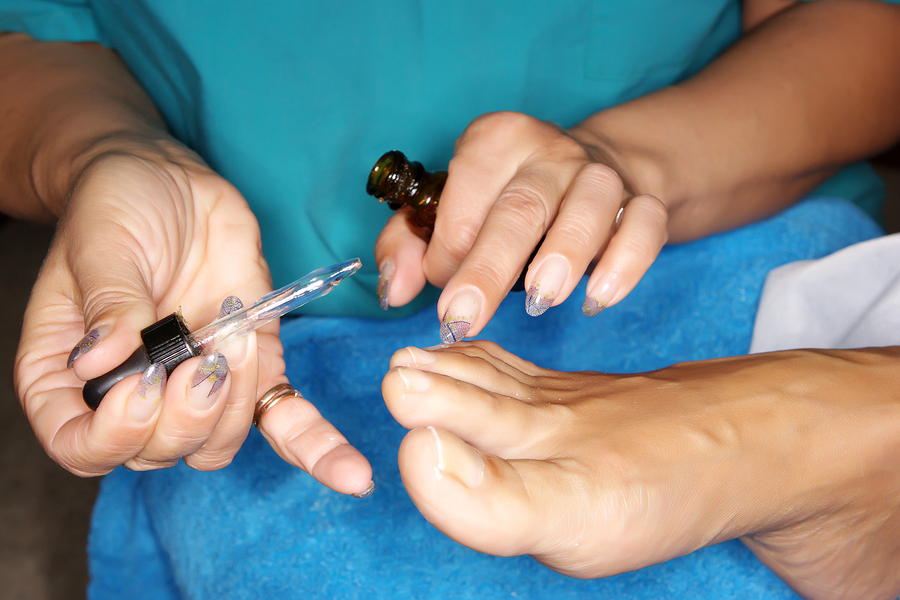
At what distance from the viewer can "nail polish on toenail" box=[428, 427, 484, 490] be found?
1.40 ft

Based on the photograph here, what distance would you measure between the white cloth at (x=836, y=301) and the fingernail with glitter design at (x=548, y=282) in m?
0.41

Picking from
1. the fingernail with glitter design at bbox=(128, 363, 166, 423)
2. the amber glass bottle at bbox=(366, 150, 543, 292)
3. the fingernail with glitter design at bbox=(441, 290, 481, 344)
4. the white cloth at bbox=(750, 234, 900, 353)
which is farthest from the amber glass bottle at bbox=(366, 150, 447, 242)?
the white cloth at bbox=(750, 234, 900, 353)

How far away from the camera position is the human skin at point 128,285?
0.50 m

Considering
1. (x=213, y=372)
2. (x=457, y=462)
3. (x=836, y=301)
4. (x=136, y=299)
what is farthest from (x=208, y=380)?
(x=836, y=301)

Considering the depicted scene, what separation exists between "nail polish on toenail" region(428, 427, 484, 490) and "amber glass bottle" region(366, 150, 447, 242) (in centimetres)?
27

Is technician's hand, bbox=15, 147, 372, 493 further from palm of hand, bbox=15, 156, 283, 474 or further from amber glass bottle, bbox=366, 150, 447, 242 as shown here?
amber glass bottle, bbox=366, 150, 447, 242

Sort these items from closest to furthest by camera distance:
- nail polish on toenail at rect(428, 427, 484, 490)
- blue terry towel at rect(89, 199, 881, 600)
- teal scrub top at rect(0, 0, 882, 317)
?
nail polish on toenail at rect(428, 427, 484, 490)
blue terry towel at rect(89, 199, 881, 600)
teal scrub top at rect(0, 0, 882, 317)

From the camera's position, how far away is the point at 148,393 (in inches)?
19.0

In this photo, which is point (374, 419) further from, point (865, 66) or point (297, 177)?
point (865, 66)

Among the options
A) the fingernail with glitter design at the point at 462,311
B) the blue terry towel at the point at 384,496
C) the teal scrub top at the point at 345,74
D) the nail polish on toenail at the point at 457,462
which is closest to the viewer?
the nail polish on toenail at the point at 457,462

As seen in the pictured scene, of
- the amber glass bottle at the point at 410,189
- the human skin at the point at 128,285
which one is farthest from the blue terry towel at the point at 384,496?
the amber glass bottle at the point at 410,189

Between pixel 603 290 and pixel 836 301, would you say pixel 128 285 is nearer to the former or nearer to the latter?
pixel 603 290

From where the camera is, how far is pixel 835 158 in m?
0.93

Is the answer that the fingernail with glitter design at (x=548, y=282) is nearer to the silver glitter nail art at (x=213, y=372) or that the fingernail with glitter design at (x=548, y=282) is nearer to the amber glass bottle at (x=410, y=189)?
the amber glass bottle at (x=410, y=189)
